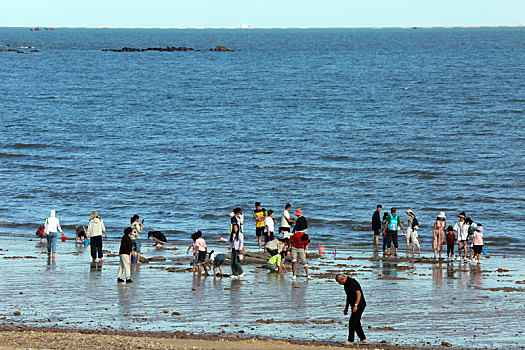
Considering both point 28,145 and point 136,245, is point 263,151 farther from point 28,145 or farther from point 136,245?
point 136,245

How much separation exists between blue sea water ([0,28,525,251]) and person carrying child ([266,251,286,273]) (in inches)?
326

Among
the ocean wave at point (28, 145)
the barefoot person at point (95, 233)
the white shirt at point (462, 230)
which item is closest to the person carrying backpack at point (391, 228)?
the white shirt at point (462, 230)

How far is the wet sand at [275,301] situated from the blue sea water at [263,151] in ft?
26.0

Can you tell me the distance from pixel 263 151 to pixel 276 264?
30467 mm

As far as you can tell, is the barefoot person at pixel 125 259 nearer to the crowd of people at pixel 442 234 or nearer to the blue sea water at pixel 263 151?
the crowd of people at pixel 442 234

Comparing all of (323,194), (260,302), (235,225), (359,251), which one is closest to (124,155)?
(323,194)

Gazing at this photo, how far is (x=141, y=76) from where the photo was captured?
118 meters

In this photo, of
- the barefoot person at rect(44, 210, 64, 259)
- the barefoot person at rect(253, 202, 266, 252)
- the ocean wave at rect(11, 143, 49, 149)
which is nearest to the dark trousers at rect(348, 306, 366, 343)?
the barefoot person at rect(253, 202, 266, 252)

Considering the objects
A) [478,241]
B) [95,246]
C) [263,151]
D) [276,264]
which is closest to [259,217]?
[276,264]

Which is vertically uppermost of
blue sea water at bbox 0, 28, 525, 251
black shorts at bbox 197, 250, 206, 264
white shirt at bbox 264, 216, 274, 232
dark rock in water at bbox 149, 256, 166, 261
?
blue sea water at bbox 0, 28, 525, 251

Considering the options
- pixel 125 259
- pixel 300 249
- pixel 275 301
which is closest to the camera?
pixel 275 301

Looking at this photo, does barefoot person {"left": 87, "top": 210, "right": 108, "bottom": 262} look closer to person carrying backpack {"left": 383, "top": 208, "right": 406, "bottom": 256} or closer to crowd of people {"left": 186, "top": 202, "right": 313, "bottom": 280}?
crowd of people {"left": 186, "top": 202, "right": 313, "bottom": 280}

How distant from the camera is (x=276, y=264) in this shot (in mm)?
22797

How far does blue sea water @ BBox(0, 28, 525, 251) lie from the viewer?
36125 mm
